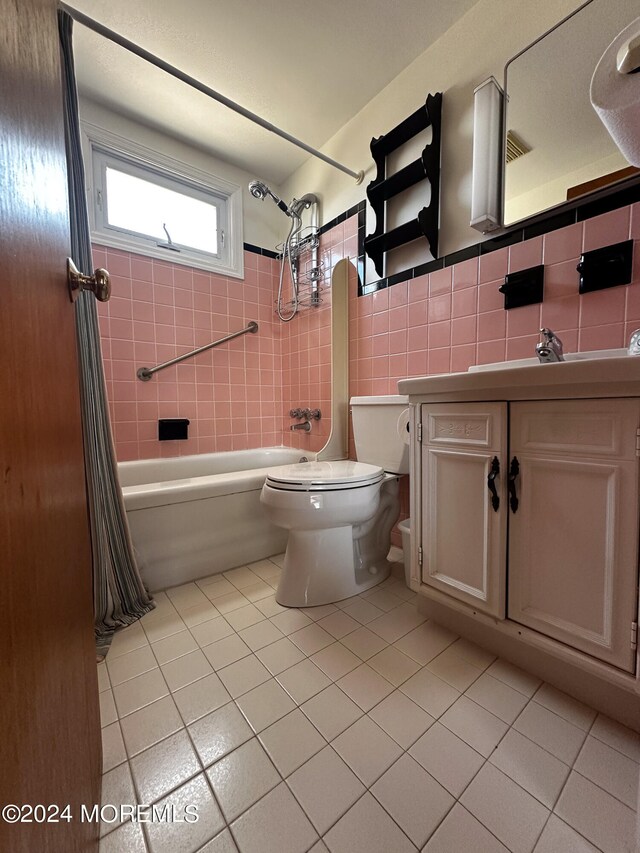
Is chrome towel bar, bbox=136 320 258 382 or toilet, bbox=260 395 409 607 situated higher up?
chrome towel bar, bbox=136 320 258 382

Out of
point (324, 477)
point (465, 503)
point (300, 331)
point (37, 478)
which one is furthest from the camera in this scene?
point (300, 331)

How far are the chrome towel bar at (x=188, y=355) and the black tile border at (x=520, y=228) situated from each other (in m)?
0.83

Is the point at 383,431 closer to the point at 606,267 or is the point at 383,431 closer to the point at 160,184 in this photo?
the point at 606,267

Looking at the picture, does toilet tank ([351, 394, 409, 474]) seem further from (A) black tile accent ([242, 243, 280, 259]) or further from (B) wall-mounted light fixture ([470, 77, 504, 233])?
(A) black tile accent ([242, 243, 280, 259])

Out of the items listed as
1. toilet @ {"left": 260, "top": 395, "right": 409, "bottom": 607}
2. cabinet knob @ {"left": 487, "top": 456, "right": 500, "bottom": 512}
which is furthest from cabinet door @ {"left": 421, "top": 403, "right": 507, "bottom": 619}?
toilet @ {"left": 260, "top": 395, "right": 409, "bottom": 607}

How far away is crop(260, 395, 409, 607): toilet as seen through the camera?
4.01 ft

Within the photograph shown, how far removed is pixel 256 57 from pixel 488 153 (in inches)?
44.3

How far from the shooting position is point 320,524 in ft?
4.06

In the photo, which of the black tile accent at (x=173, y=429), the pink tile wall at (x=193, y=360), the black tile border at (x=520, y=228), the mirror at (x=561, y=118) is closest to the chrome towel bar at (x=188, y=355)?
the pink tile wall at (x=193, y=360)

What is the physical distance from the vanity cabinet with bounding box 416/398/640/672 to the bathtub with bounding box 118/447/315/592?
0.86 m

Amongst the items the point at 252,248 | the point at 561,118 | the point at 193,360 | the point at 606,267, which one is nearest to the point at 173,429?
the point at 193,360

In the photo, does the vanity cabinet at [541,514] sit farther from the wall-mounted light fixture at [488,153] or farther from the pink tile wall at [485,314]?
the wall-mounted light fixture at [488,153]

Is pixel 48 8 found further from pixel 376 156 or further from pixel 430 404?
pixel 376 156

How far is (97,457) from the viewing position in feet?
3.88
